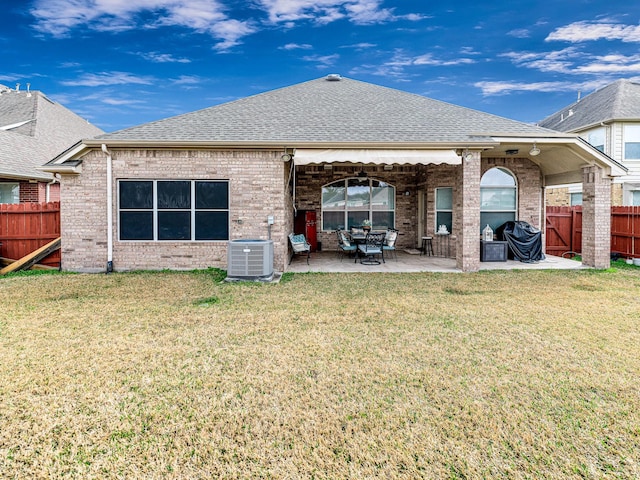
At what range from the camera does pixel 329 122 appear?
11.6 metres

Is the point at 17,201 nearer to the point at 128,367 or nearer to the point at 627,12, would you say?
the point at 128,367

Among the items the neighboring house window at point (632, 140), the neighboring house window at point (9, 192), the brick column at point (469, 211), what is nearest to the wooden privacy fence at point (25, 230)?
the neighboring house window at point (9, 192)

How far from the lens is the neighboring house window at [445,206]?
45.2 feet

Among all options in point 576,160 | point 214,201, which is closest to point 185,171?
point 214,201

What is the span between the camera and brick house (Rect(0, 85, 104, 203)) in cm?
1508

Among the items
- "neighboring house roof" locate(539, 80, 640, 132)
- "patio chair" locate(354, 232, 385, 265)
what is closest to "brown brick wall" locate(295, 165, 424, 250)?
"patio chair" locate(354, 232, 385, 265)

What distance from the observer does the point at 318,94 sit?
47.1 feet

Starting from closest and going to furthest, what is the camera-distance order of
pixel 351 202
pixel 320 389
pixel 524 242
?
pixel 320 389 < pixel 524 242 < pixel 351 202

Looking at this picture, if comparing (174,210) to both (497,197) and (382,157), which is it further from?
(497,197)

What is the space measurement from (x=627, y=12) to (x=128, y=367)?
24990 mm

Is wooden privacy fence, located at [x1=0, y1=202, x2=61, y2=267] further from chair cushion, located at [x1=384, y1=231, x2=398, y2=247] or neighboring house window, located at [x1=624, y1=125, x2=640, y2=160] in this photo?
neighboring house window, located at [x1=624, y1=125, x2=640, y2=160]

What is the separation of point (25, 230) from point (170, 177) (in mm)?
5399

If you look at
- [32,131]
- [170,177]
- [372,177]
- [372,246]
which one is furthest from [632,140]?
[32,131]

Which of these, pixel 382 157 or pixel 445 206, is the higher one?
pixel 382 157
